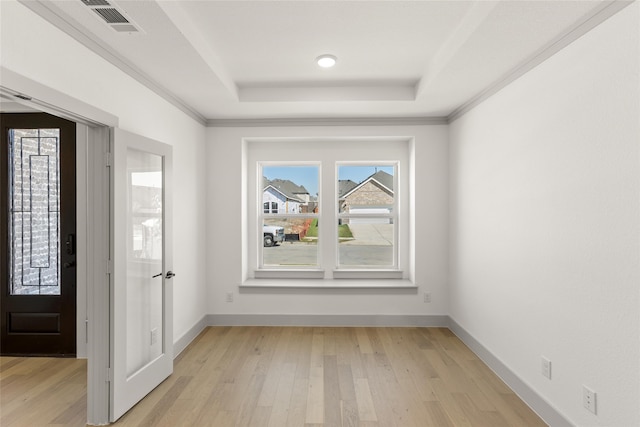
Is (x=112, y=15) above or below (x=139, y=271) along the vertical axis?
above

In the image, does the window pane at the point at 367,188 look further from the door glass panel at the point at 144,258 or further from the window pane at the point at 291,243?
the door glass panel at the point at 144,258

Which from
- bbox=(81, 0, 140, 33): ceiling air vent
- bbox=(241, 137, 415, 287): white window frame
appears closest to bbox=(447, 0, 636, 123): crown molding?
bbox=(241, 137, 415, 287): white window frame

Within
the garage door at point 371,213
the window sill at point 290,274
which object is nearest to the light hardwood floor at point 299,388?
the window sill at point 290,274

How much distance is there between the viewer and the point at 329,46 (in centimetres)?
269

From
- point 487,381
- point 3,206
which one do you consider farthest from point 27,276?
point 487,381

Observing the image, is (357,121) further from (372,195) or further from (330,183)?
(372,195)

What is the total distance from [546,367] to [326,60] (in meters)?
2.72

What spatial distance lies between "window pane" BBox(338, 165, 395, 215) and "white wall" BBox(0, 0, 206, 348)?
181 centimetres

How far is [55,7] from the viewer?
1.87 m

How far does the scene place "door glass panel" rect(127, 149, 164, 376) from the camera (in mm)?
2596

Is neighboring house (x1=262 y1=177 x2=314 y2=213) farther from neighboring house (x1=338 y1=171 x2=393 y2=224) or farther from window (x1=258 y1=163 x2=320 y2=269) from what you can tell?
neighboring house (x1=338 y1=171 x2=393 y2=224)

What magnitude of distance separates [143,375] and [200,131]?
8.56 ft

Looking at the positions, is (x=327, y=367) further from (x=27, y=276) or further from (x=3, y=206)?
(x=3, y=206)

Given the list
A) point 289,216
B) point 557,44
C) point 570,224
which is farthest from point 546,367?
point 289,216
